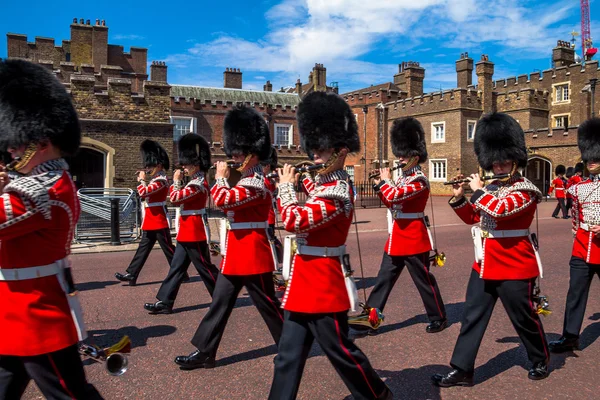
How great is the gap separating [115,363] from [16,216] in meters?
0.91

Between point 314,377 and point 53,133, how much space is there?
2.53 m

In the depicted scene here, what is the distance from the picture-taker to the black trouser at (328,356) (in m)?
3.03

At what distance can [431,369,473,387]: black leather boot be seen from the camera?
3805 mm

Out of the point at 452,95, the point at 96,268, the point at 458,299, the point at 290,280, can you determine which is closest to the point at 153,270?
the point at 96,268

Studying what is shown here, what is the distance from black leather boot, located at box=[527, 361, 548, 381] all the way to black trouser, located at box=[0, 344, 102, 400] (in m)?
3.09

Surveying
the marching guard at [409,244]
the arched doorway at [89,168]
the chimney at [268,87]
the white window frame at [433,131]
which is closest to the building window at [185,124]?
the chimney at [268,87]

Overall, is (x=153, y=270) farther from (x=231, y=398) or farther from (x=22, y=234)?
(x=22, y=234)

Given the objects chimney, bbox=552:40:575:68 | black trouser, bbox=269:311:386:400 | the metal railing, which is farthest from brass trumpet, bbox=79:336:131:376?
chimney, bbox=552:40:575:68

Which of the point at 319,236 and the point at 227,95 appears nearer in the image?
the point at 319,236

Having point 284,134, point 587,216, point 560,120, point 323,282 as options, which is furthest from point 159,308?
point 560,120

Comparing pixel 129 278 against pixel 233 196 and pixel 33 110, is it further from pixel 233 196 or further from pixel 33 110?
pixel 33 110

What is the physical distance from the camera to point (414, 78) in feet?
127

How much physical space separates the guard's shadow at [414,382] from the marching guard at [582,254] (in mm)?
1267

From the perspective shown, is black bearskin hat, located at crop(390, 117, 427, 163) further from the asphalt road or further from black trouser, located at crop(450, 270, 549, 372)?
black trouser, located at crop(450, 270, 549, 372)
